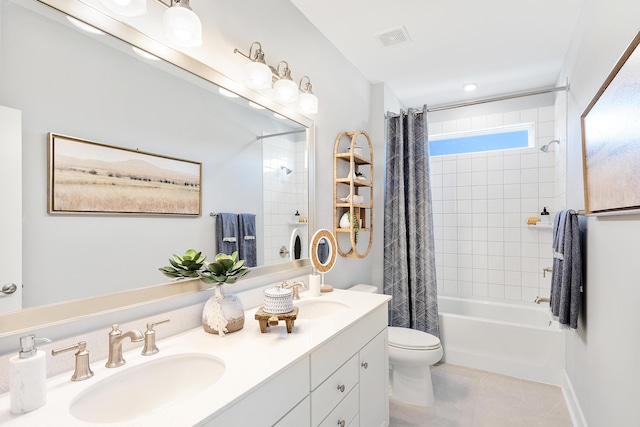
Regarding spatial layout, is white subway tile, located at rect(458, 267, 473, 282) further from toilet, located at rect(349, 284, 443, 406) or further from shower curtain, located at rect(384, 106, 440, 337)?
toilet, located at rect(349, 284, 443, 406)

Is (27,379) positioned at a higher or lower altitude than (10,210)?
lower

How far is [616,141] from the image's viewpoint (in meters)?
1.15

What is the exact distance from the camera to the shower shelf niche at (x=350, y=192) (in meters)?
2.36

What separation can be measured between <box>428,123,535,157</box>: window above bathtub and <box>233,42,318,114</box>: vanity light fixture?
2265 mm

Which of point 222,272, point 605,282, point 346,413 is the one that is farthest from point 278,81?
point 605,282

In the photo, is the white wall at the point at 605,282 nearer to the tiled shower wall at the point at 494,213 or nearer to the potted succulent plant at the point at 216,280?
the tiled shower wall at the point at 494,213

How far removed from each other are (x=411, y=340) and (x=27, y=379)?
6.85 ft

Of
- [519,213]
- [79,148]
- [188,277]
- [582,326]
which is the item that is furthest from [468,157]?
[79,148]

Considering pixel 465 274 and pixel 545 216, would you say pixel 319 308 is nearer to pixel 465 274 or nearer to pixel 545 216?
pixel 465 274

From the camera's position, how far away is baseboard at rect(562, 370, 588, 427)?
1879 mm

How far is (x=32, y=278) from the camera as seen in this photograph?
869mm

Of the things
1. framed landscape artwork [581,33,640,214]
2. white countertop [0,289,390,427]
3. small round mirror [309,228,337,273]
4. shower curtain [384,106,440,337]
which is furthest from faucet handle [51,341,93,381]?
shower curtain [384,106,440,337]

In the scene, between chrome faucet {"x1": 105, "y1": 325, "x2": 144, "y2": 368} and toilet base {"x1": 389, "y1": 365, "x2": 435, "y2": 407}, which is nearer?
chrome faucet {"x1": 105, "y1": 325, "x2": 144, "y2": 368}

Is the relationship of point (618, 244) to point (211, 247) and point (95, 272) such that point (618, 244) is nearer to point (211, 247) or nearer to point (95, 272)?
point (211, 247)
